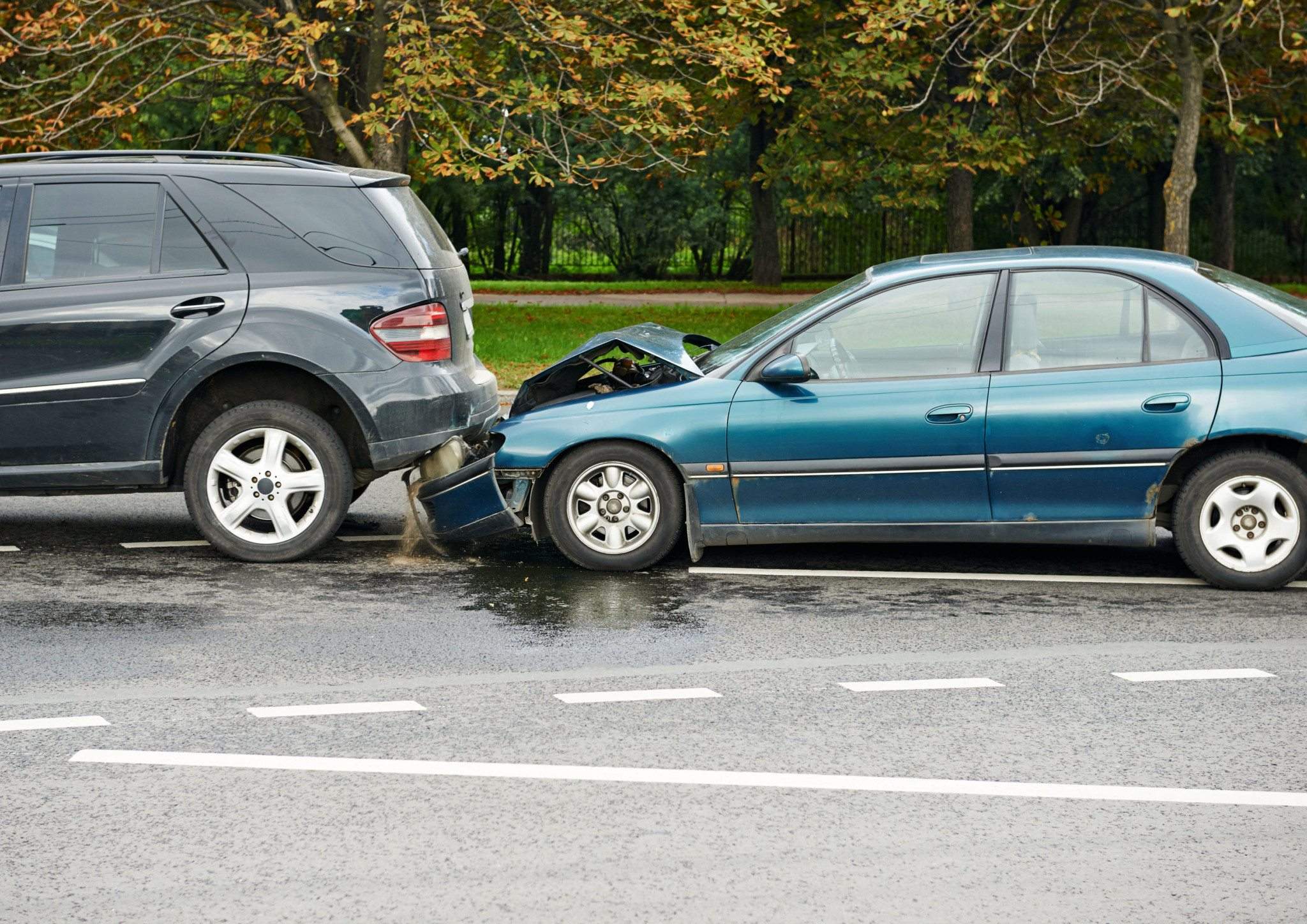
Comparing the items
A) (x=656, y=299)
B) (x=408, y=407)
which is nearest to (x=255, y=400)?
(x=408, y=407)

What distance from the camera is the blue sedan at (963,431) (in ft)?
24.1

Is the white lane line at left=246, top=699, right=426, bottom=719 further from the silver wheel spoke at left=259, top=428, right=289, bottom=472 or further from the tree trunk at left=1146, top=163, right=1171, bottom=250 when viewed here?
the tree trunk at left=1146, top=163, right=1171, bottom=250

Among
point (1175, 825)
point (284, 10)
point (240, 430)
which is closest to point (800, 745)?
point (1175, 825)

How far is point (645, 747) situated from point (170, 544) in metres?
4.28

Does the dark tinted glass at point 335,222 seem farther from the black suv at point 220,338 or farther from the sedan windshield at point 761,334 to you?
the sedan windshield at point 761,334

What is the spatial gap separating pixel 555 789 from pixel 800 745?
842 mm

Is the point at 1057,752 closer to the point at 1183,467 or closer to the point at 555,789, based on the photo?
the point at 555,789

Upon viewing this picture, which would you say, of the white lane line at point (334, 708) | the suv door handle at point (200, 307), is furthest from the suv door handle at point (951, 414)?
the suv door handle at point (200, 307)

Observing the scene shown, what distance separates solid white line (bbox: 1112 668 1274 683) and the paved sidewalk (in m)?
21.0

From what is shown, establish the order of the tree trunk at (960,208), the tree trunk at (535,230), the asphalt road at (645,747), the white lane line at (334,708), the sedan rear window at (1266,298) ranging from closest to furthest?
the asphalt road at (645,747), the white lane line at (334,708), the sedan rear window at (1266,298), the tree trunk at (960,208), the tree trunk at (535,230)

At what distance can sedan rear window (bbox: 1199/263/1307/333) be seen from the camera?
7535 mm

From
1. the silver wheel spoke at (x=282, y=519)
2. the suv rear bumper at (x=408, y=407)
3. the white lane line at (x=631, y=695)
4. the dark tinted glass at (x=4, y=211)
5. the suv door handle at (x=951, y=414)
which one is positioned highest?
the dark tinted glass at (x=4, y=211)

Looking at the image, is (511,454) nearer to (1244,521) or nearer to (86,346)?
(86,346)

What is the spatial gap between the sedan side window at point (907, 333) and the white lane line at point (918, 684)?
206cm
